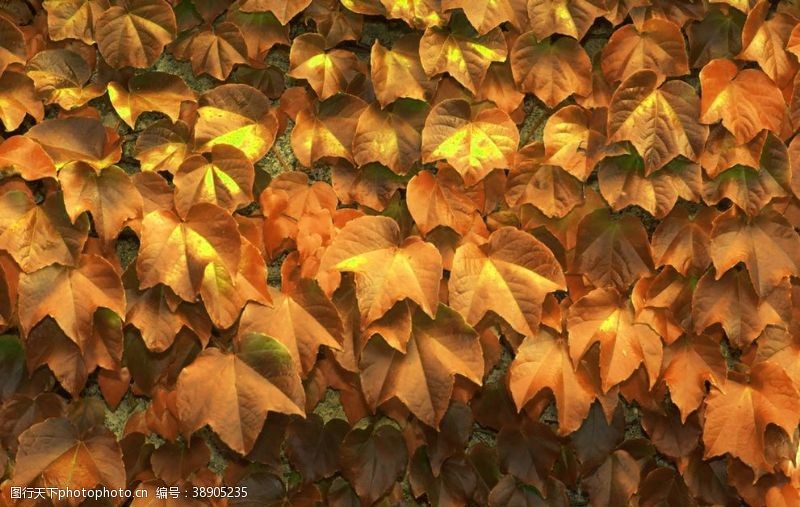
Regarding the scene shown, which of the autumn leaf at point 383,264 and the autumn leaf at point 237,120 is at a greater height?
the autumn leaf at point 237,120

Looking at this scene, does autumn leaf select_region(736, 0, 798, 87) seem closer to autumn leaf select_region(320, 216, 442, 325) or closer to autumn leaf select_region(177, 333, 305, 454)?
autumn leaf select_region(320, 216, 442, 325)

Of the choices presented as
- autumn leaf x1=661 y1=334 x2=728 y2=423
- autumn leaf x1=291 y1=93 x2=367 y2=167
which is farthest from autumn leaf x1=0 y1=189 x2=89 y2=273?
autumn leaf x1=661 y1=334 x2=728 y2=423

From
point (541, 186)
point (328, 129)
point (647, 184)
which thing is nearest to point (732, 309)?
point (647, 184)

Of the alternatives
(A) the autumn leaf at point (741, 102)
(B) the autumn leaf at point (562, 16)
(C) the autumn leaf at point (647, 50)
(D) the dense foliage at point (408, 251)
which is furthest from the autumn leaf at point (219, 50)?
(A) the autumn leaf at point (741, 102)

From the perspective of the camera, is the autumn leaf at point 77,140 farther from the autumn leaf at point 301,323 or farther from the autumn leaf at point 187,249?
the autumn leaf at point 301,323

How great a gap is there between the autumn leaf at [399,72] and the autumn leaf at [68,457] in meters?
0.69

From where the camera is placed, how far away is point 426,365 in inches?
52.4

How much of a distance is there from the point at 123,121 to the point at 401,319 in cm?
58

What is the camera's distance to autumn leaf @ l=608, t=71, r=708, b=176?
53.1 inches

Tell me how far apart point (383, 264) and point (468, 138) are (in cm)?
25

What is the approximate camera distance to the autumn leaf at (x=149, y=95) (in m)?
1.41

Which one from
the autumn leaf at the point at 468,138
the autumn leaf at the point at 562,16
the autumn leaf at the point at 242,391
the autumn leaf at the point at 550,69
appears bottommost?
the autumn leaf at the point at 242,391

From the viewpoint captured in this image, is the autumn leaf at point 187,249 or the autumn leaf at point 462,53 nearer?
the autumn leaf at point 187,249

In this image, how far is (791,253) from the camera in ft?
4.50
